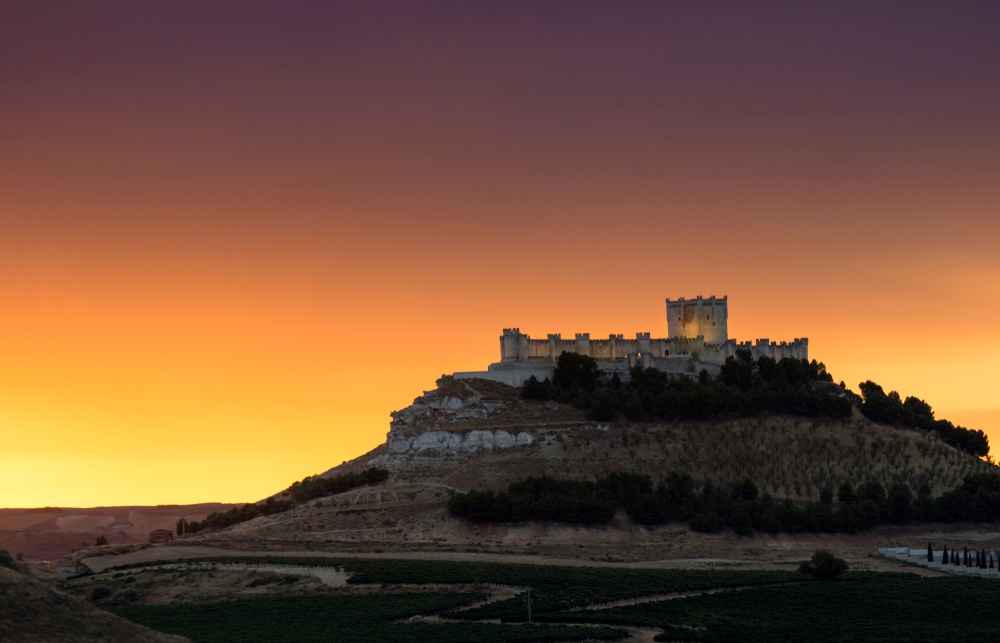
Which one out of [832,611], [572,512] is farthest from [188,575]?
[832,611]

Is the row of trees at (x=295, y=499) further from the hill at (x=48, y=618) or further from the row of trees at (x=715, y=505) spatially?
the hill at (x=48, y=618)

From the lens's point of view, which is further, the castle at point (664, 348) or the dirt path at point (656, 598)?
the castle at point (664, 348)

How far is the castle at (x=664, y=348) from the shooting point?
11362 cm

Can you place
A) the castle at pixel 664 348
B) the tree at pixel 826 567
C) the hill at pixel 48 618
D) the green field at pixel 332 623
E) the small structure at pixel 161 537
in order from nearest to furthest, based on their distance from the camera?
the hill at pixel 48 618 → the green field at pixel 332 623 → the tree at pixel 826 567 → the small structure at pixel 161 537 → the castle at pixel 664 348

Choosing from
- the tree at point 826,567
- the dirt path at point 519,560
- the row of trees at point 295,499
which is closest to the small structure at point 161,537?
the row of trees at point 295,499

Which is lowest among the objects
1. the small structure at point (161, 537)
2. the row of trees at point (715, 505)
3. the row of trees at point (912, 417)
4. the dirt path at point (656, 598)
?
the dirt path at point (656, 598)

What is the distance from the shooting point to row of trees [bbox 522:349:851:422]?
106 meters

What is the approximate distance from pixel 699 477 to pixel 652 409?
863cm

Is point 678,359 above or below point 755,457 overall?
above

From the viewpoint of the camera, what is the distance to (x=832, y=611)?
6594 cm

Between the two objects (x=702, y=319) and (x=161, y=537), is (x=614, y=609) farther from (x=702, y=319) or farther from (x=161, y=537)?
(x=702, y=319)

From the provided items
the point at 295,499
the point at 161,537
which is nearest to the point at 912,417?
the point at 295,499

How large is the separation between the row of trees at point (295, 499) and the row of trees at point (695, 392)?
633 inches

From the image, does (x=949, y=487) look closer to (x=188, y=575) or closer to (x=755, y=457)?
(x=755, y=457)
